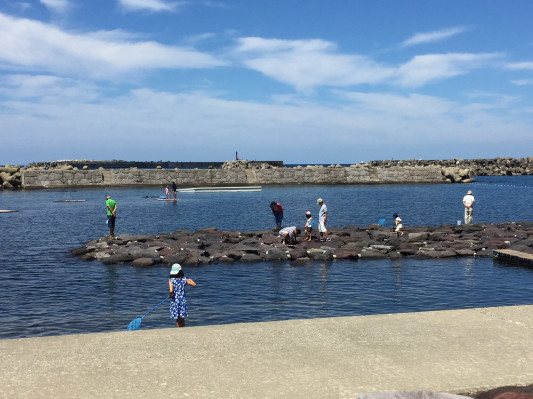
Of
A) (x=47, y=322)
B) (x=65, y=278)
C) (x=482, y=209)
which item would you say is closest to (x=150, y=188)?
(x=482, y=209)

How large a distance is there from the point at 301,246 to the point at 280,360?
15.2 meters

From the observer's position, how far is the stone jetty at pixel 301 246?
1977 centimetres

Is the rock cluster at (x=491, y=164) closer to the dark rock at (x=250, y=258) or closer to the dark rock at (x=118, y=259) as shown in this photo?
the dark rock at (x=250, y=258)

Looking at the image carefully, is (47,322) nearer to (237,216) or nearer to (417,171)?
(237,216)

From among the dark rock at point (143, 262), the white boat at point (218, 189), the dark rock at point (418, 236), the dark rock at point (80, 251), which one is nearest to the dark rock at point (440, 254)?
the dark rock at point (418, 236)

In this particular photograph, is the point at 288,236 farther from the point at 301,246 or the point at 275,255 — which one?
the point at 275,255

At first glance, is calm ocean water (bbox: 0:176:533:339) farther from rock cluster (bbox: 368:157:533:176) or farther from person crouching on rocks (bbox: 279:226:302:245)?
rock cluster (bbox: 368:157:533:176)

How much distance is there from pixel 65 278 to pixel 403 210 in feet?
100

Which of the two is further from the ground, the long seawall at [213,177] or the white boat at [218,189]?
the long seawall at [213,177]

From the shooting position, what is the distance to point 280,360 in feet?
19.7

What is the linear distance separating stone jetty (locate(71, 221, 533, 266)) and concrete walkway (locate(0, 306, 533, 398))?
39.7 feet

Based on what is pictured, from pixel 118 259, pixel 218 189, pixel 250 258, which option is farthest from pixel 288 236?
pixel 218 189

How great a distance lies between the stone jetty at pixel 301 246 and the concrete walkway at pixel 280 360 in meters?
12.1

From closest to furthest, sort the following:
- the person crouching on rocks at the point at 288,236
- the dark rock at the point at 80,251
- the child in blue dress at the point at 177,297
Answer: the child in blue dress at the point at 177,297
the dark rock at the point at 80,251
the person crouching on rocks at the point at 288,236
